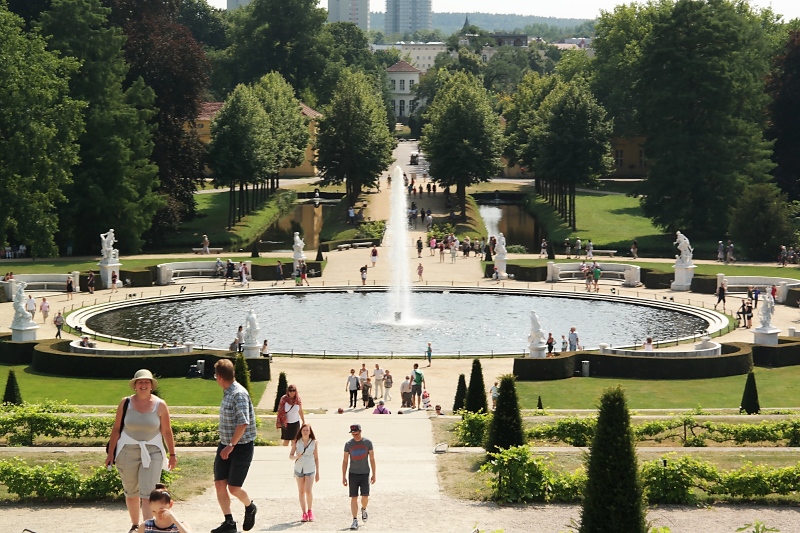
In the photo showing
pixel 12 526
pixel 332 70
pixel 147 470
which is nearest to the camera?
pixel 147 470

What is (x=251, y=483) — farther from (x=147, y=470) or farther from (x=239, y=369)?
(x=239, y=369)

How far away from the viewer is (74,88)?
74188 millimetres

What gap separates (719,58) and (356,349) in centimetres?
4516

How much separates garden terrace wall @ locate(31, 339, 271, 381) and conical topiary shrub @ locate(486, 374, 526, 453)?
788 inches

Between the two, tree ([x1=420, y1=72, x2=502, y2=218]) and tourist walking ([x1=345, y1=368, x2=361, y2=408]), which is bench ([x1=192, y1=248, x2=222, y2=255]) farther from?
tourist walking ([x1=345, y1=368, x2=361, y2=408])

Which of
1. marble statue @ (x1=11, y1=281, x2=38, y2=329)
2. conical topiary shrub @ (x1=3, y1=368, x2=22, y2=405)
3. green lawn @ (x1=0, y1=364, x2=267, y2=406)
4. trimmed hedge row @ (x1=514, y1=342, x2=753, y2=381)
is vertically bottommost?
green lawn @ (x1=0, y1=364, x2=267, y2=406)

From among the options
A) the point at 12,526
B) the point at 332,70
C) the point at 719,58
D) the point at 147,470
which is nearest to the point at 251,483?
the point at 12,526

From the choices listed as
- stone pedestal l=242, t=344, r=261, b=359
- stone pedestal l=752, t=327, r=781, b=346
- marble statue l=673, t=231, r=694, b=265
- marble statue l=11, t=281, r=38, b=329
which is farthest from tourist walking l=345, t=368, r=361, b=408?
marble statue l=673, t=231, r=694, b=265

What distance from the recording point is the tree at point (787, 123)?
289 ft

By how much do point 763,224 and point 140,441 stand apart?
6123cm

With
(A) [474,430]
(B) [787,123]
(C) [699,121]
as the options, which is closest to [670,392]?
(A) [474,430]

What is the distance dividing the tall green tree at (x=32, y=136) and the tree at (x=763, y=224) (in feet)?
123

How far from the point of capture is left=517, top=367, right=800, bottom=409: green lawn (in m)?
39.2

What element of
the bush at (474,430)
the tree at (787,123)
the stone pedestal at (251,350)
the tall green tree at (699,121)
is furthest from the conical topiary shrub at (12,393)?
the tree at (787,123)
